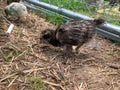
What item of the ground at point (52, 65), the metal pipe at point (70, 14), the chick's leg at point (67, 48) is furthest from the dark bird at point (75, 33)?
the metal pipe at point (70, 14)

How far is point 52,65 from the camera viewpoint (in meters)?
3.61

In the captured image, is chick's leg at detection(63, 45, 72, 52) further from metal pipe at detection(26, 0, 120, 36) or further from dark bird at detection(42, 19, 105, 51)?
metal pipe at detection(26, 0, 120, 36)

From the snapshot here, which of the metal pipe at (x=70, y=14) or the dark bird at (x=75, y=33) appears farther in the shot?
the metal pipe at (x=70, y=14)

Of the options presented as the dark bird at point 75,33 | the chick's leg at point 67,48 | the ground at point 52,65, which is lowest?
the ground at point 52,65

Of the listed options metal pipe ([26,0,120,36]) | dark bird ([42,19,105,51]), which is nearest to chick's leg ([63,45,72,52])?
dark bird ([42,19,105,51])

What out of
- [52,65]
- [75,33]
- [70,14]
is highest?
[75,33]

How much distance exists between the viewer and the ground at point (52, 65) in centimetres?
320

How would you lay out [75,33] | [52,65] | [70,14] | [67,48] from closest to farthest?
[52,65]
[75,33]
[67,48]
[70,14]

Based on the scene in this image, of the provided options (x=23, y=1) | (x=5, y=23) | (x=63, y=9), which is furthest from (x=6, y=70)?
(x=23, y=1)

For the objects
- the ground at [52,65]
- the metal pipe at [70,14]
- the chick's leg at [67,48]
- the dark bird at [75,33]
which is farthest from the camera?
the metal pipe at [70,14]

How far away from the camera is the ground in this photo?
320cm

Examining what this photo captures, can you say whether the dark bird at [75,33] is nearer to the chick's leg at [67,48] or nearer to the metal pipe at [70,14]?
the chick's leg at [67,48]

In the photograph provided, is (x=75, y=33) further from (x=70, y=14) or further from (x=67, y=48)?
(x=70, y=14)

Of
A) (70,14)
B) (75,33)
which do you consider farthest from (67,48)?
(70,14)
